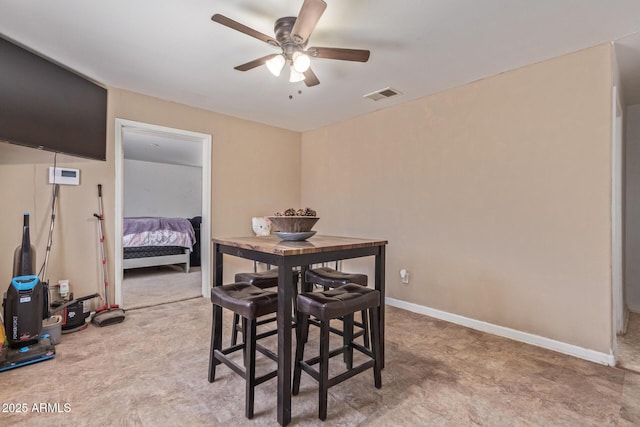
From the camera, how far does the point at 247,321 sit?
5.72ft

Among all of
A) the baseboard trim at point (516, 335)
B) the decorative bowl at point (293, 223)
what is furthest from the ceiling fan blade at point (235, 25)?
the baseboard trim at point (516, 335)

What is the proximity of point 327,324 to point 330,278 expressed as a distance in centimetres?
76

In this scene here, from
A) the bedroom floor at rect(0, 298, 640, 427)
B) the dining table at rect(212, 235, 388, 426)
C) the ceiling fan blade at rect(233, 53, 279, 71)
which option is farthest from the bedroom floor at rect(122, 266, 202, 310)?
the ceiling fan blade at rect(233, 53, 279, 71)

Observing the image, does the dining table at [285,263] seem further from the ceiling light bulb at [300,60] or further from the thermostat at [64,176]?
the thermostat at [64,176]

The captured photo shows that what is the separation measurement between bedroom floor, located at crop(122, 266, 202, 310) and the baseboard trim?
283cm

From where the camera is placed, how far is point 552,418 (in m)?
1.67

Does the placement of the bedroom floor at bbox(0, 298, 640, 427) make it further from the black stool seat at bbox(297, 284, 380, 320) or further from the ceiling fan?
the ceiling fan

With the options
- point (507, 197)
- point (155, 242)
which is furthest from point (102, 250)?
point (507, 197)

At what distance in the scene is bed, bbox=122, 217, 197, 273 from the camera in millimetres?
4930

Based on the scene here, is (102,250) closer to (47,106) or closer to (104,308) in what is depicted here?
(104,308)

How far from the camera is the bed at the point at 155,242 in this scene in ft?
16.2

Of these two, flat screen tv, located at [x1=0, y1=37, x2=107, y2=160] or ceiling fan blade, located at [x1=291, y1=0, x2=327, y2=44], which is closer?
ceiling fan blade, located at [x1=291, y1=0, x2=327, y2=44]

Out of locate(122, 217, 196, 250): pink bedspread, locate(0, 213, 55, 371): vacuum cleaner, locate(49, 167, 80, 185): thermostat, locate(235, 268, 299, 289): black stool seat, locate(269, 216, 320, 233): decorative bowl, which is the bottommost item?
locate(0, 213, 55, 371): vacuum cleaner

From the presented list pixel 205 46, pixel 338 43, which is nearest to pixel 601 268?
pixel 338 43
